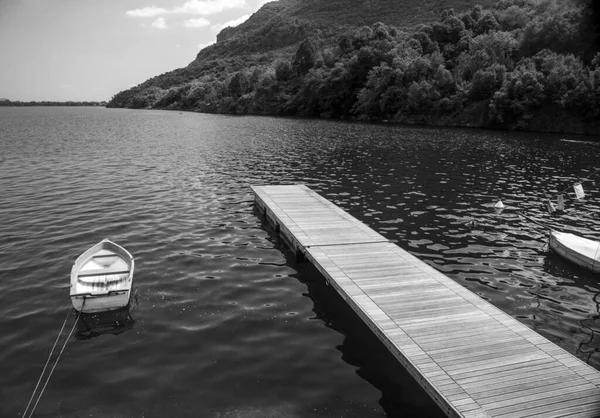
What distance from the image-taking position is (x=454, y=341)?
1220 centimetres

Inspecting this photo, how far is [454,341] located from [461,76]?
337 feet

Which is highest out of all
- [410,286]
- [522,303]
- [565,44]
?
[565,44]

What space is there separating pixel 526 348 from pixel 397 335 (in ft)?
12.0

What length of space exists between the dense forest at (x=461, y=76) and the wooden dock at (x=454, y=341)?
5021 centimetres

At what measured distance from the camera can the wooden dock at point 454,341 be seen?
994 centimetres

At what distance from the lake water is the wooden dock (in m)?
1.20

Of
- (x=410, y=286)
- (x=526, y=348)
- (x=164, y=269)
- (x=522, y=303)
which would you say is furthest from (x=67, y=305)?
(x=522, y=303)

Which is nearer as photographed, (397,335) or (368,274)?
(397,335)

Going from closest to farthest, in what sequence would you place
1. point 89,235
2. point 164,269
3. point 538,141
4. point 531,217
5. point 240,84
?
point 164,269, point 89,235, point 531,217, point 538,141, point 240,84

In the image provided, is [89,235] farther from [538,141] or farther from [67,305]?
[538,141]

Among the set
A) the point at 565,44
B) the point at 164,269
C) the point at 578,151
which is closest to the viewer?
the point at 164,269

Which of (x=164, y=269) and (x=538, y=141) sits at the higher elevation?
(x=538, y=141)

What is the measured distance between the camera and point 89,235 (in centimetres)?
2273

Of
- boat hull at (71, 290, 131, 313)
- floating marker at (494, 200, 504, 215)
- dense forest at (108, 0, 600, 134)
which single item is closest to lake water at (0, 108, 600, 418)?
boat hull at (71, 290, 131, 313)
